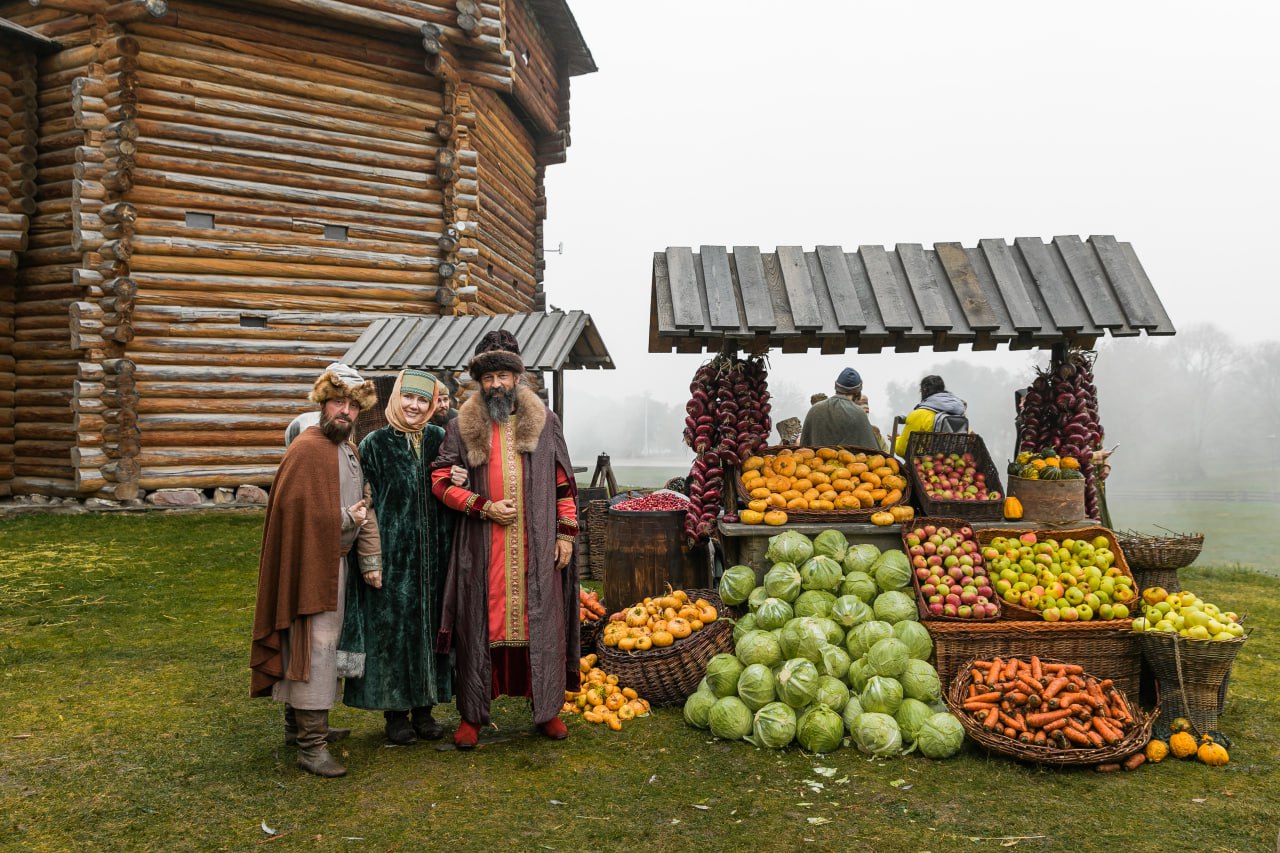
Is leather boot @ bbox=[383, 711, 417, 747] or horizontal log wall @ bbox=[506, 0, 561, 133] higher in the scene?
horizontal log wall @ bbox=[506, 0, 561, 133]

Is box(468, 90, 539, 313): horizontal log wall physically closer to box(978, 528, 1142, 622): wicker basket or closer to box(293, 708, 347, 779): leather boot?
box(978, 528, 1142, 622): wicker basket

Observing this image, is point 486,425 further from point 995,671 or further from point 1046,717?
point 1046,717

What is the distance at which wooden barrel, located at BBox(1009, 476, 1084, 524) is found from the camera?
582cm

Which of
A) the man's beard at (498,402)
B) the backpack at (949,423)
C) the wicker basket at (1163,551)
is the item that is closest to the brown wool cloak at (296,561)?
the man's beard at (498,402)

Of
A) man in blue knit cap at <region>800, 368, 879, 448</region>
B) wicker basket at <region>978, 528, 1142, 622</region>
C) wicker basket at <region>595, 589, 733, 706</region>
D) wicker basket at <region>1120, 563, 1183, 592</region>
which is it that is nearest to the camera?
wicker basket at <region>978, 528, 1142, 622</region>

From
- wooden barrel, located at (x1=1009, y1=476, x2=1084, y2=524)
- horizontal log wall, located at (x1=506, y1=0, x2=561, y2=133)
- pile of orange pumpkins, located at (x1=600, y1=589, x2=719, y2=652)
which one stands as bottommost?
pile of orange pumpkins, located at (x1=600, y1=589, x2=719, y2=652)

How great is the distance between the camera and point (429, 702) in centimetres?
439

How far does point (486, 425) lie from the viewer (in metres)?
4.50

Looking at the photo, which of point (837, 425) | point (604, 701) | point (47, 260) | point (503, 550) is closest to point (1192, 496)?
point (837, 425)

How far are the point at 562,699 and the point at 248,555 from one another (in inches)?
263

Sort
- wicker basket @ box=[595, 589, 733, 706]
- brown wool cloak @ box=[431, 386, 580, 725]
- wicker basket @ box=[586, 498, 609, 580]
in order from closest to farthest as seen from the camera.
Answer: brown wool cloak @ box=[431, 386, 580, 725], wicker basket @ box=[595, 589, 733, 706], wicker basket @ box=[586, 498, 609, 580]

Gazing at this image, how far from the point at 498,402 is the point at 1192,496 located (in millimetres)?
59234

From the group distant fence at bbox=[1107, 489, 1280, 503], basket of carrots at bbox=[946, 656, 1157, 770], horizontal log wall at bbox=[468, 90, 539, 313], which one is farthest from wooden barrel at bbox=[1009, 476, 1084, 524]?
distant fence at bbox=[1107, 489, 1280, 503]

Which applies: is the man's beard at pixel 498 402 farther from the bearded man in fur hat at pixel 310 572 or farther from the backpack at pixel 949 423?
the backpack at pixel 949 423
